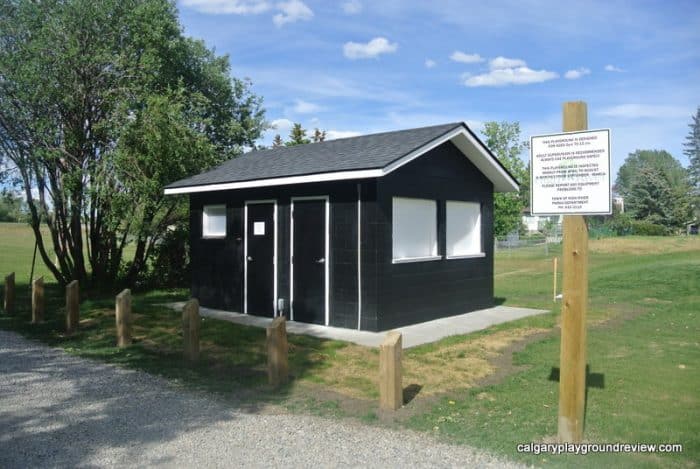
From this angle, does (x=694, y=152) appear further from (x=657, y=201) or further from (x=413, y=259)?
(x=413, y=259)

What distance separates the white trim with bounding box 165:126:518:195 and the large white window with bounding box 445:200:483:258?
2.92 feet

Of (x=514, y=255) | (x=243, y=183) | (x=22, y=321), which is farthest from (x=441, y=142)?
(x=514, y=255)

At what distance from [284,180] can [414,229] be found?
2.70m

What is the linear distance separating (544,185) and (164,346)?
670 centimetres

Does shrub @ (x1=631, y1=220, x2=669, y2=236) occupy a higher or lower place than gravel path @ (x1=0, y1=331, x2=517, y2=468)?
higher

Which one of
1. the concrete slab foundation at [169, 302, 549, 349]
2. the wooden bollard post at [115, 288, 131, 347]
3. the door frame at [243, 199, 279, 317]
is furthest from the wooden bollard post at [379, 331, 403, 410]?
the door frame at [243, 199, 279, 317]

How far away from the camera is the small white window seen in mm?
13367

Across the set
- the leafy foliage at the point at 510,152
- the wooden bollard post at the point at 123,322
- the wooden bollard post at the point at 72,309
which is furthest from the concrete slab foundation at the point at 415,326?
the leafy foliage at the point at 510,152

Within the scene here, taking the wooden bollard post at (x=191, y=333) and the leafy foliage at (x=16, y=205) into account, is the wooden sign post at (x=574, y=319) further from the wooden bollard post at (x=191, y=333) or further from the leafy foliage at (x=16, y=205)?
the leafy foliage at (x=16, y=205)

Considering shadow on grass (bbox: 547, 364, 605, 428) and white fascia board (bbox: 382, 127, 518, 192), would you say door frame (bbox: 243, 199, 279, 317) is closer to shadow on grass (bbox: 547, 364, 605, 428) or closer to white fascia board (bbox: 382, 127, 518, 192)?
white fascia board (bbox: 382, 127, 518, 192)

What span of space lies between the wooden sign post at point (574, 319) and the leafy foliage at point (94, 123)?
1123cm

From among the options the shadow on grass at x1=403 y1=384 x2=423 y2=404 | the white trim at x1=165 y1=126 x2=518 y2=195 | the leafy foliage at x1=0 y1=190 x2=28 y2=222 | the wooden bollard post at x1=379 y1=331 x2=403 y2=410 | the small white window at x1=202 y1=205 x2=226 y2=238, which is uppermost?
the white trim at x1=165 y1=126 x2=518 y2=195

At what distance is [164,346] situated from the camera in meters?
9.38

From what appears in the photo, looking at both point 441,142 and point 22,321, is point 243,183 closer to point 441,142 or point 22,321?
point 441,142
